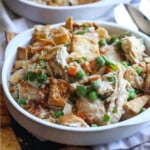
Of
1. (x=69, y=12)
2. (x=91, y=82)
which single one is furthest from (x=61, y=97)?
(x=69, y=12)

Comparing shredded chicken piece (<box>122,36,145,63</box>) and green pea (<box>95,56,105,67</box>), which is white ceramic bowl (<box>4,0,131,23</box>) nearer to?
shredded chicken piece (<box>122,36,145,63</box>)

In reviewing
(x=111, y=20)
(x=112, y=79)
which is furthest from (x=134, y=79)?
(x=111, y=20)

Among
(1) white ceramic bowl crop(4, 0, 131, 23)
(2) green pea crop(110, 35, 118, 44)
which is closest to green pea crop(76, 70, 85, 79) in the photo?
(2) green pea crop(110, 35, 118, 44)

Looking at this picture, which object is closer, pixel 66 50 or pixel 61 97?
pixel 61 97

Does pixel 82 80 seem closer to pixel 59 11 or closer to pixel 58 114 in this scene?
pixel 58 114

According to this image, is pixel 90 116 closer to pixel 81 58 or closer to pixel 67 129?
pixel 67 129
